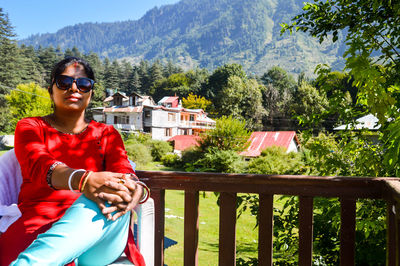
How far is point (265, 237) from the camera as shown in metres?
1.55

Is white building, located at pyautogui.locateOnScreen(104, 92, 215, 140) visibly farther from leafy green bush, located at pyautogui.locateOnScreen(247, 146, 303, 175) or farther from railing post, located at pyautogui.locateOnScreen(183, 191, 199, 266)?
railing post, located at pyautogui.locateOnScreen(183, 191, 199, 266)

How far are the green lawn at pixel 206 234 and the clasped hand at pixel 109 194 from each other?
9.09 feet

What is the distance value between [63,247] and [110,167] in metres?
0.52

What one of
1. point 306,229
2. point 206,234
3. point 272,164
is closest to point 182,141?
point 272,164

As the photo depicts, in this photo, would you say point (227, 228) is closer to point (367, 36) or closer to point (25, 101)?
point (367, 36)

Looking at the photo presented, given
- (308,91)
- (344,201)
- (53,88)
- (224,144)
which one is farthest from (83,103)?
(308,91)

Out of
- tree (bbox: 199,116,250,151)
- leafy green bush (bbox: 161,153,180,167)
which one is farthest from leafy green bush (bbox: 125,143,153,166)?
tree (bbox: 199,116,250,151)

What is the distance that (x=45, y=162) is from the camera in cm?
124

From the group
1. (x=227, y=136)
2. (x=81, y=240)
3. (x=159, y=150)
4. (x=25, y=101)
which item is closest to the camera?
(x=81, y=240)

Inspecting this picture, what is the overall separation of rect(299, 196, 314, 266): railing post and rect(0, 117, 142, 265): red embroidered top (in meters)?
0.89

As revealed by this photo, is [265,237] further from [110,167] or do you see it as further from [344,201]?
[110,167]

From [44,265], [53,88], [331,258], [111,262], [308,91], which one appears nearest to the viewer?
[44,265]

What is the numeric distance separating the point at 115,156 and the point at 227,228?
0.69 meters

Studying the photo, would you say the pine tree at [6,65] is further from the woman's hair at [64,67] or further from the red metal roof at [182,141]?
the woman's hair at [64,67]
